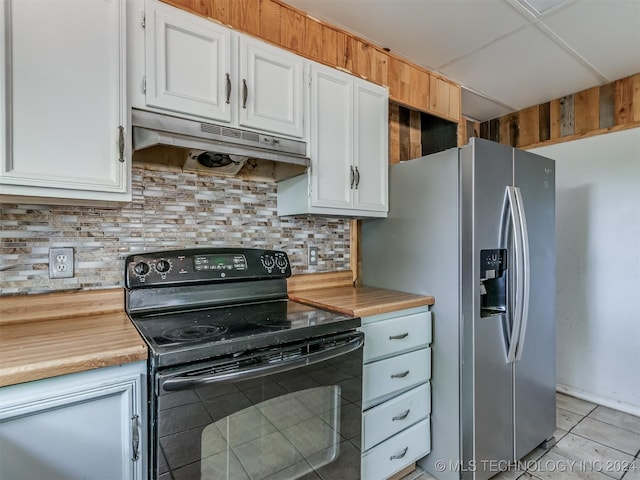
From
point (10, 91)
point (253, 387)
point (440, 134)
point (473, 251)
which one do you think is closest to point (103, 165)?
point (10, 91)

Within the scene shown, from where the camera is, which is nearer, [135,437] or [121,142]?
[135,437]

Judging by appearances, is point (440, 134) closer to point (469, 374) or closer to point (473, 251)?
point (473, 251)

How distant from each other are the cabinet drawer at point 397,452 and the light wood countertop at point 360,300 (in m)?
0.64

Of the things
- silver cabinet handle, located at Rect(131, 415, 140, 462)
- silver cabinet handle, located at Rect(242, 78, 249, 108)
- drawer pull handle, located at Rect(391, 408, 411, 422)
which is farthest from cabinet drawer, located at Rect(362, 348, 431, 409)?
silver cabinet handle, located at Rect(242, 78, 249, 108)

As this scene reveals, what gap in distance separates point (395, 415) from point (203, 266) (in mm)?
1173

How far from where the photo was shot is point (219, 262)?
163 centimetres

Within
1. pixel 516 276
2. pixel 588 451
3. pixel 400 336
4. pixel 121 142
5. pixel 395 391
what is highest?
pixel 121 142

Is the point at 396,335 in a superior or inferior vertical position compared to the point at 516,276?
inferior

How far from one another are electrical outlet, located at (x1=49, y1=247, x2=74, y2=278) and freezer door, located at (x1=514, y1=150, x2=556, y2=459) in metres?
2.13

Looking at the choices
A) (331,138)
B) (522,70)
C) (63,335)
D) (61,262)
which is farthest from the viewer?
(522,70)

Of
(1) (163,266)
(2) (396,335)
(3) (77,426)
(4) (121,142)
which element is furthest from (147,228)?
(2) (396,335)

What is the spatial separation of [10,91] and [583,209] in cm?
344

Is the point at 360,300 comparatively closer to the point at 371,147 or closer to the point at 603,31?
the point at 371,147

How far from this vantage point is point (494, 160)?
1.71m
